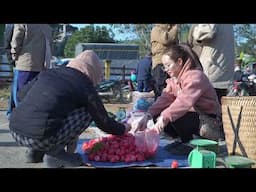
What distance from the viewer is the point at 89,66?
2918mm

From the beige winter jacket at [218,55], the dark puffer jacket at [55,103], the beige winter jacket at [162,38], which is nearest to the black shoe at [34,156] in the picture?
the dark puffer jacket at [55,103]

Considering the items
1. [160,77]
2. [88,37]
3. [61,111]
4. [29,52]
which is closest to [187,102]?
[61,111]

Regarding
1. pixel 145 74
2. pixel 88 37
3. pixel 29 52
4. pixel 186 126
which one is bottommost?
pixel 186 126

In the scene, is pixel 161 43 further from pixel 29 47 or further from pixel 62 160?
pixel 62 160

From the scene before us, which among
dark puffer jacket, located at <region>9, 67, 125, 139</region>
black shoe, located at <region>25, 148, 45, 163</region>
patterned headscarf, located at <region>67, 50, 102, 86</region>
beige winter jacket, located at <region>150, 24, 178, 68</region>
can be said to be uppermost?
beige winter jacket, located at <region>150, 24, 178, 68</region>

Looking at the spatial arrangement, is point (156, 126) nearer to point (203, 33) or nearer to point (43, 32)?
point (203, 33)

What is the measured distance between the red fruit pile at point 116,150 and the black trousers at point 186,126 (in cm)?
36

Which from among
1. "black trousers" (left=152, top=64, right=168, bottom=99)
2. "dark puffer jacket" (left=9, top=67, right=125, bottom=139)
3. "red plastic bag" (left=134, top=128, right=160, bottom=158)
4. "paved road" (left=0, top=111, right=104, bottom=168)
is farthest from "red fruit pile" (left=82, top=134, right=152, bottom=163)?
"black trousers" (left=152, top=64, right=168, bottom=99)

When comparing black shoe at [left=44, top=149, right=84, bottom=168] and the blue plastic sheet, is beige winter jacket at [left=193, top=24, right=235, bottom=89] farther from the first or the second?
black shoe at [left=44, top=149, right=84, bottom=168]

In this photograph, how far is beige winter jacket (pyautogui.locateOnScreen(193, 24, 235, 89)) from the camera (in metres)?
4.09

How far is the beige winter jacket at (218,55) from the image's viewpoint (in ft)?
13.4

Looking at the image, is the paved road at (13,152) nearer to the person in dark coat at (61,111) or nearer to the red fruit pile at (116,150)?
the person in dark coat at (61,111)

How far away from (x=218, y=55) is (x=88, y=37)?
21326 millimetres
